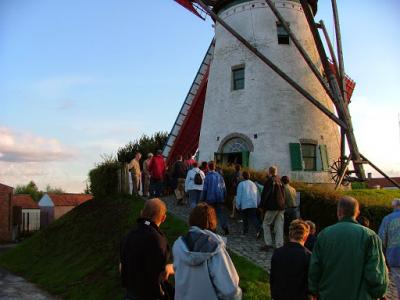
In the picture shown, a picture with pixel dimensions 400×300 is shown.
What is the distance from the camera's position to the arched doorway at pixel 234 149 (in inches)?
769

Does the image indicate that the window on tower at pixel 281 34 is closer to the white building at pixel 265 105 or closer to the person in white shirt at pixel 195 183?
the white building at pixel 265 105

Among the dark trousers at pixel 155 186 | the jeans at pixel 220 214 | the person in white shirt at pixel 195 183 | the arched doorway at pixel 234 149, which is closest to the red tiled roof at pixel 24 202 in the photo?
the arched doorway at pixel 234 149

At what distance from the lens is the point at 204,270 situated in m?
4.34

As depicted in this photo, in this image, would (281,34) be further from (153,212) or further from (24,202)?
(24,202)

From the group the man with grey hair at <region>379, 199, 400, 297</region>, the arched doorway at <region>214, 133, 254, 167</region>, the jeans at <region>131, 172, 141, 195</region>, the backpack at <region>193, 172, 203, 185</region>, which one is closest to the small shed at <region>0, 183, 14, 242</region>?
the jeans at <region>131, 172, 141, 195</region>

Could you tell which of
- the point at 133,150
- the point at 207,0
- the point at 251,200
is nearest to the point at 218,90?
the point at 207,0

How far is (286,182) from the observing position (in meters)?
11.0

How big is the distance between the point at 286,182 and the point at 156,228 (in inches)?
262

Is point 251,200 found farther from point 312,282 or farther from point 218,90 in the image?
point 218,90

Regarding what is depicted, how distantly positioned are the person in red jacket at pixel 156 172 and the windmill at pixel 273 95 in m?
4.43

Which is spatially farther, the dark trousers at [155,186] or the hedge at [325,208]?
the dark trousers at [155,186]

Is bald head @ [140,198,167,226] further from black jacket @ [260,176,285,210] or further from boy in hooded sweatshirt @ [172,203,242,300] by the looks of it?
black jacket @ [260,176,285,210]

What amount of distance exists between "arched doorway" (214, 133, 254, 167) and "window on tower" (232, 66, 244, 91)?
229cm

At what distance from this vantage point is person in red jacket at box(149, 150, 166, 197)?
16078 millimetres
